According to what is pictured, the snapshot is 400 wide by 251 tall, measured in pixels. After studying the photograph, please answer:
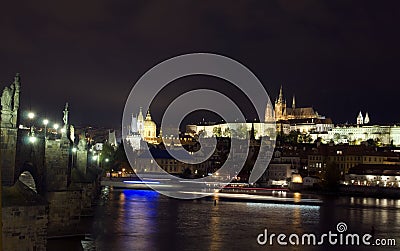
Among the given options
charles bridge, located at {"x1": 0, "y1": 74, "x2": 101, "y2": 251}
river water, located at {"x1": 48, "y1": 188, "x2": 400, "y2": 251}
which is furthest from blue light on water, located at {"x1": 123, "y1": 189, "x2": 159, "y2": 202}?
charles bridge, located at {"x1": 0, "y1": 74, "x2": 101, "y2": 251}

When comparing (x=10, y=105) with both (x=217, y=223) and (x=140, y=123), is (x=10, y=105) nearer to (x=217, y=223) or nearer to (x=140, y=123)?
(x=217, y=223)

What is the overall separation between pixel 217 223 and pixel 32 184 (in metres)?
13.4

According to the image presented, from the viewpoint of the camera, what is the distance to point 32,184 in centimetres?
1633

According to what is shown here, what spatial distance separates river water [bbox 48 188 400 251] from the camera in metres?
21.0

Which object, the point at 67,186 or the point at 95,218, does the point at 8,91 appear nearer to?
the point at 67,186

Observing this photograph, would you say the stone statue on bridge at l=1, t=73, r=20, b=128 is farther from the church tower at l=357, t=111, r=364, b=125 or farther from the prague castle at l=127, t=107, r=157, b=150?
the church tower at l=357, t=111, r=364, b=125

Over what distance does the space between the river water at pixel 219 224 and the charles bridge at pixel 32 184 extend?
118cm

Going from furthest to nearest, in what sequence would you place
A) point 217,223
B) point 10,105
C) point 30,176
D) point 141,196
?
point 141,196, point 217,223, point 30,176, point 10,105

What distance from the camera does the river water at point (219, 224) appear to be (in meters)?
21.0

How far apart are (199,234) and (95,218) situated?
16.6 feet

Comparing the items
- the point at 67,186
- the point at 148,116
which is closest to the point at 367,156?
the point at 67,186

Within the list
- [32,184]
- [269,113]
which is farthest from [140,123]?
[32,184]

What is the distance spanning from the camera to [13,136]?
12.7 m

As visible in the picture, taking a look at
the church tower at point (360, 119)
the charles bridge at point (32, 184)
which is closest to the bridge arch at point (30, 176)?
the charles bridge at point (32, 184)
